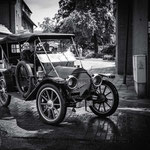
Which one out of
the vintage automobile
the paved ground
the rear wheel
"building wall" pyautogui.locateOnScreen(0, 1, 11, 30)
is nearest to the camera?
the paved ground

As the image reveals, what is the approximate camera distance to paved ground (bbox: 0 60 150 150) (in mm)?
4504

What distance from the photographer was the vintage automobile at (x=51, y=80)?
579cm

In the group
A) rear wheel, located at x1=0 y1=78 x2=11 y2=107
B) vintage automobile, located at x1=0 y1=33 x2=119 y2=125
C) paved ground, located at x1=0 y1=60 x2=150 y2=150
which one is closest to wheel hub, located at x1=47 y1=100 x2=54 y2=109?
vintage automobile, located at x1=0 y1=33 x2=119 y2=125

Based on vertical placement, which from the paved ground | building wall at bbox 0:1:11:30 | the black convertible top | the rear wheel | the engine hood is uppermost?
building wall at bbox 0:1:11:30

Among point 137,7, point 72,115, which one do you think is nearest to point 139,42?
point 137,7

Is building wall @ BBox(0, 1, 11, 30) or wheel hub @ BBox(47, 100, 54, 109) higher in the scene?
Answer: building wall @ BBox(0, 1, 11, 30)

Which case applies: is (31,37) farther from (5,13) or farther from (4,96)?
(5,13)

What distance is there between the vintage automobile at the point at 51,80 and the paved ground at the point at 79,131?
0.32 metres

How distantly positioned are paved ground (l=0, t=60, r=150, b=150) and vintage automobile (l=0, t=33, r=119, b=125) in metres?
0.32

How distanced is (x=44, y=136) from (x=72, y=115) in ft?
5.75

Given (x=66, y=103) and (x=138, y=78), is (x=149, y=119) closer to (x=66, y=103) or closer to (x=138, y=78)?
Result: (x=66, y=103)

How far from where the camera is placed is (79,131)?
5.31 metres

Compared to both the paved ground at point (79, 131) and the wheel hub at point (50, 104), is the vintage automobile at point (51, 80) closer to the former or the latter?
the wheel hub at point (50, 104)

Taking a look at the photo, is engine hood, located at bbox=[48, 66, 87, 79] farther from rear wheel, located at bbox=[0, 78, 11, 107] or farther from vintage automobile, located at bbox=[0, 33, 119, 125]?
rear wheel, located at bbox=[0, 78, 11, 107]
